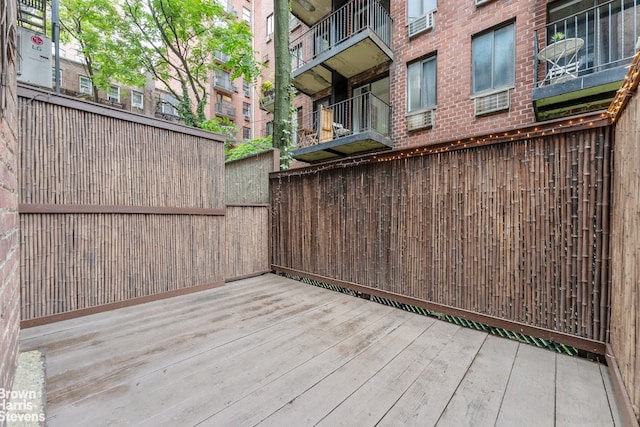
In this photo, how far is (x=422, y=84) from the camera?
561cm

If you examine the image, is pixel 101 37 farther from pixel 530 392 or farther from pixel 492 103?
pixel 530 392

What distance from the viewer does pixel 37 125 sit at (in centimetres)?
224

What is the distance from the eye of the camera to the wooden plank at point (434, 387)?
124 cm

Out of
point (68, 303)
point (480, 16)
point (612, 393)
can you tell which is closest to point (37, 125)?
point (68, 303)

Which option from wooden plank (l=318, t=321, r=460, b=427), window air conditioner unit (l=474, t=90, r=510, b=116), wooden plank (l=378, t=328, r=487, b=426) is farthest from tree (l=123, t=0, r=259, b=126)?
wooden plank (l=378, t=328, r=487, b=426)

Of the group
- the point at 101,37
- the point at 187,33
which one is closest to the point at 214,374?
the point at 187,33

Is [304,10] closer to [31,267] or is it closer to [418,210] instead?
[418,210]

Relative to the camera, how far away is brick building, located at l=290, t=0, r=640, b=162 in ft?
11.8

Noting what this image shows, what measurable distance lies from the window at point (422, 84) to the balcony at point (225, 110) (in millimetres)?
14438

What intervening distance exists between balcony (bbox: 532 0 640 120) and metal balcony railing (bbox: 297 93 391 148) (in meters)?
2.84

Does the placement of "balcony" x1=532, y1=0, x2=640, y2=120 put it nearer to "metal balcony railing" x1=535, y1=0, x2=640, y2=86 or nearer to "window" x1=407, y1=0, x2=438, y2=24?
"metal balcony railing" x1=535, y1=0, x2=640, y2=86

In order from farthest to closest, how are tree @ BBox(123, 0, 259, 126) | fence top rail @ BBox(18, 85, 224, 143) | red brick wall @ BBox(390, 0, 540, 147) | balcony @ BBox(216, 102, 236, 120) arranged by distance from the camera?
balcony @ BBox(216, 102, 236, 120) < tree @ BBox(123, 0, 259, 126) < red brick wall @ BBox(390, 0, 540, 147) < fence top rail @ BBox(18, 85, 224, 143)

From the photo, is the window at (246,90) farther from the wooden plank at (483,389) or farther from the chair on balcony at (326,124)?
the wooden plank at (483,389)

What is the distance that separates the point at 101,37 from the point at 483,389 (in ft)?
38.7
